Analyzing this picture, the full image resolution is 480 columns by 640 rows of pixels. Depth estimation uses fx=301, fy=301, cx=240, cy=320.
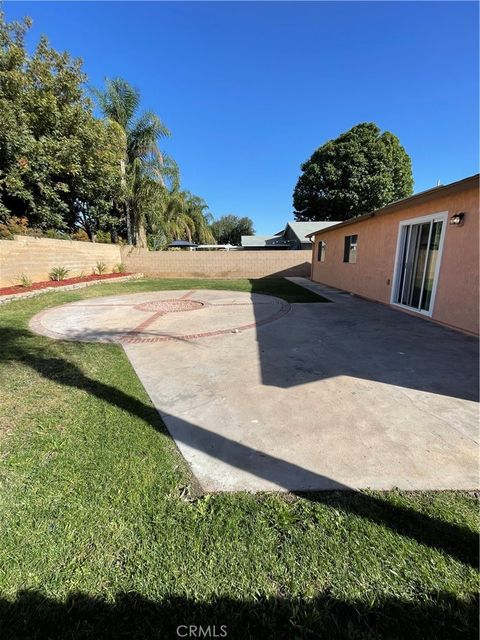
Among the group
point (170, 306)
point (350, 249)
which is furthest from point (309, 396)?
point (350, 249)

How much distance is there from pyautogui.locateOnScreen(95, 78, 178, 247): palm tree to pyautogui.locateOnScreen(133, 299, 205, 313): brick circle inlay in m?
11.5

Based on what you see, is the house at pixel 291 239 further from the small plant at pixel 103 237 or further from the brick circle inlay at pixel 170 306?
the small plant at pixel 103 237

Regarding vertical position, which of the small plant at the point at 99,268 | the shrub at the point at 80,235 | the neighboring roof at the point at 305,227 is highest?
the neighboring roof at the point at 305,227

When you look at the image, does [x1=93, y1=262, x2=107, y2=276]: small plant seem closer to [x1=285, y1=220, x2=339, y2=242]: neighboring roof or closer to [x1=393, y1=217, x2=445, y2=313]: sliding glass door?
[x1=285, y1=220, x2=339, y2=242]: neighboring roof

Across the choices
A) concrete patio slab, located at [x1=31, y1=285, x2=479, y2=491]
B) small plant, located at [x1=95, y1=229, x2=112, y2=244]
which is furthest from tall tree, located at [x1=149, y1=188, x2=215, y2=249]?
concrete patio slab, located at [x1=31, y1=285, x2=479, y2=491]

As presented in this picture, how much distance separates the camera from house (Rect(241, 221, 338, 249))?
75.8 feet

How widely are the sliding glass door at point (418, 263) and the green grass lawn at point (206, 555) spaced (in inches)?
249

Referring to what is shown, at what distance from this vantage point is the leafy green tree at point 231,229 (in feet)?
178

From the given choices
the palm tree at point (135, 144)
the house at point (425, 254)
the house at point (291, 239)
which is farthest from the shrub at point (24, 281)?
the house at point (291, 239)

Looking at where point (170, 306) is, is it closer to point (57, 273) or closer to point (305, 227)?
point (57, 273)

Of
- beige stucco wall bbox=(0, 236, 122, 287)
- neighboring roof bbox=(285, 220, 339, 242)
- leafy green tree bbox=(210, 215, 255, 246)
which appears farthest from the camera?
leafy green tree bbox=(210, 215, 255, 246)

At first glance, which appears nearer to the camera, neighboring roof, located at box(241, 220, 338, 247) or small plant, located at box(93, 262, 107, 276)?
small plant, located at box(93, 262, 107, 276)

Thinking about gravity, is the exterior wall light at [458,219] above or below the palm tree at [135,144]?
below

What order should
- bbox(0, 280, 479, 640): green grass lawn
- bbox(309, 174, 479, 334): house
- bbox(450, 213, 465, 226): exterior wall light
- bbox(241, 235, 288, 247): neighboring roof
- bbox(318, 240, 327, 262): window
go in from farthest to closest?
bbox(241, 235, 288, 247): neighboring roof < bbox(318, 240, 327, 262): window < bbox(450, 213, 465, 226): exterior wall light < bbox(309, 174, 479, 334): house < bbox(0, 280, 479, 640): green grass lawn
